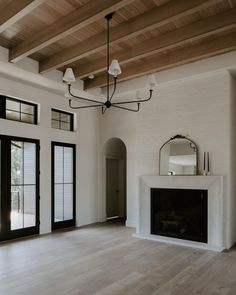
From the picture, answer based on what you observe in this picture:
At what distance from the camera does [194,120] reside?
590cm

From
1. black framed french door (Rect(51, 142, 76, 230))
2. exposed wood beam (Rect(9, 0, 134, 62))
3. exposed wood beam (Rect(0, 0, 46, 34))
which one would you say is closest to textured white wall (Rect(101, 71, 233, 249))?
black framed french door (Rect(51, 142, 76, 230))

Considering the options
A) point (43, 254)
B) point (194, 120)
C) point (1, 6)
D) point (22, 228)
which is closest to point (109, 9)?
point (1, 6)

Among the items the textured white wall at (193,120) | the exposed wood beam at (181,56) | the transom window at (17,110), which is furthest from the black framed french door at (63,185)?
the exposed wood beam at (181,56)

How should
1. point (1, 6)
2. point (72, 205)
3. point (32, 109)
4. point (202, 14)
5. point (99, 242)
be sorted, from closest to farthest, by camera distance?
1. point (1, 6)
2. point (202, 14)
3. point (99, 242)
4. point (32, 109)
5. point (72, 205)

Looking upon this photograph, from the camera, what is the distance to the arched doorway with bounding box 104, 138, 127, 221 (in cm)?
869

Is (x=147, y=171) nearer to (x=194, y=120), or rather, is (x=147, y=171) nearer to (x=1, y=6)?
(x=194, y=120)

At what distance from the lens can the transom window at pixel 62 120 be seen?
7.04 meters

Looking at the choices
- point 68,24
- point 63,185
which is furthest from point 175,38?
point 63,185

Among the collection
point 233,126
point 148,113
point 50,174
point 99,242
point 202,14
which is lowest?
point 99,242

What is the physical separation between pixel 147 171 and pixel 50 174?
94.2 inches

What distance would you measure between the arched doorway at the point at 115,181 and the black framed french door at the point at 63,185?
1.54m

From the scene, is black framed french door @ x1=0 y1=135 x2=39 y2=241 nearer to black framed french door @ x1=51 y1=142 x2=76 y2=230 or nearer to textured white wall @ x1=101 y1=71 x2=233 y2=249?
black framed french door @ x1=51 y1=142 x2=76 y2=230

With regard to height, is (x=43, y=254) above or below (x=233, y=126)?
below

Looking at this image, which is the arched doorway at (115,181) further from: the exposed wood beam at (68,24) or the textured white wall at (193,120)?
the exposed wood beam at (68,24)
